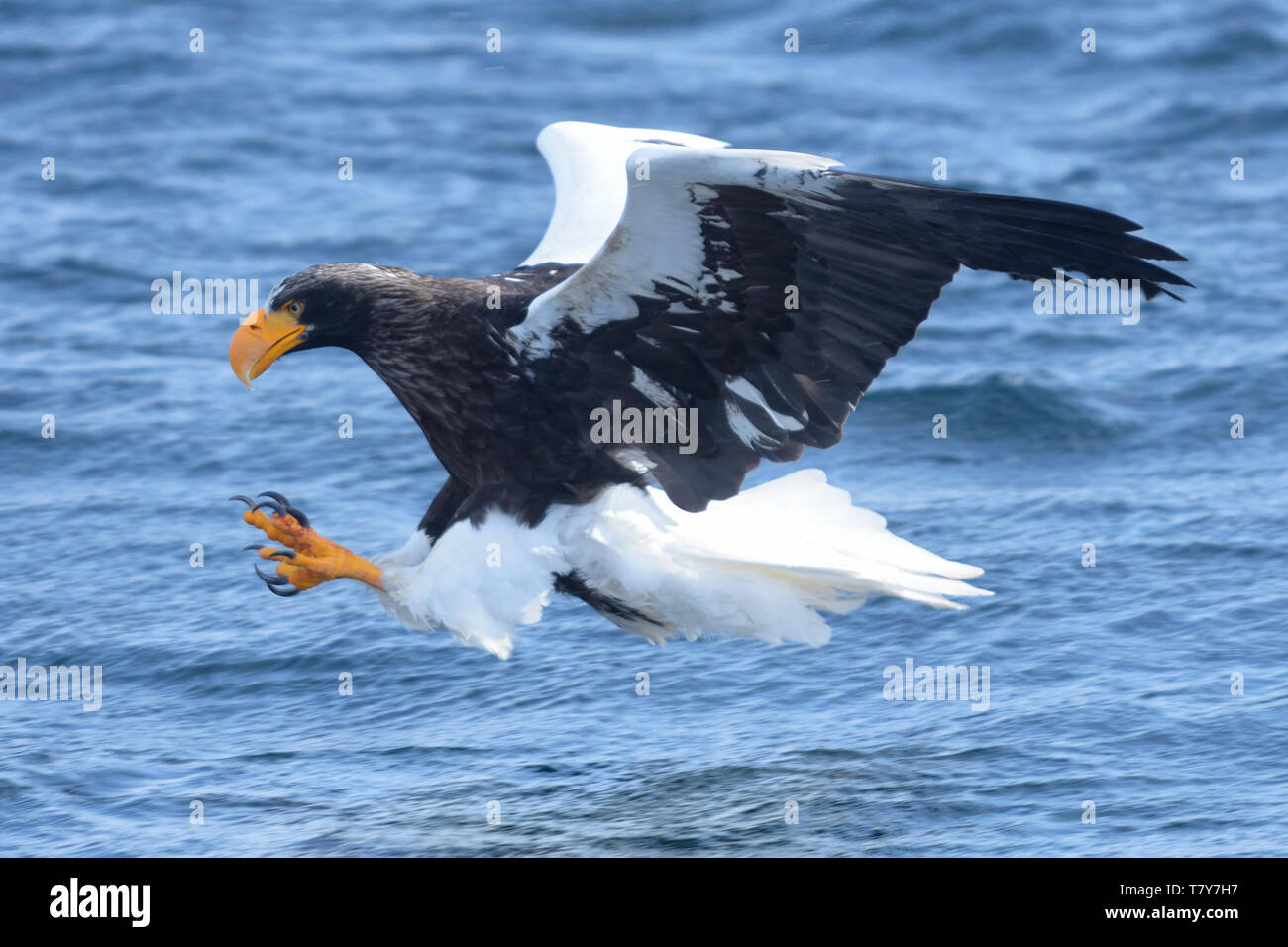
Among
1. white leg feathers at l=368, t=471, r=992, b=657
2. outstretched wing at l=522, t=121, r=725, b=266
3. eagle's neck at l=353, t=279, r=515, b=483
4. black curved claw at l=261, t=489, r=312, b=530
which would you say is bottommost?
white leg feathers at l=368, t=471, r=992, b=657

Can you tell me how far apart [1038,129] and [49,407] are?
258 inches

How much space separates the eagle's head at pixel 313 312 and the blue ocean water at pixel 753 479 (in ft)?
4.21

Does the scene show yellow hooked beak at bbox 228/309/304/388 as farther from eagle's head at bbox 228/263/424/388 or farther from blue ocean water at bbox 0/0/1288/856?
blue ocean water at bbox 0/0/1288/856

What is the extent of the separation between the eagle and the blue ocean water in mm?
557

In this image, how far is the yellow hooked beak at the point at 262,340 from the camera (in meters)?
5.36

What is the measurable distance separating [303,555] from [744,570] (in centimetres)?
134

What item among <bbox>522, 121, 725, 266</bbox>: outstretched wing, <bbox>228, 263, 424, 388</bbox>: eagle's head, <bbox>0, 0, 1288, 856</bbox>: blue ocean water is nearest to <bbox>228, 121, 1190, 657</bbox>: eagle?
<bbox>228, 263, 424, 388</bbox>: eagle's head

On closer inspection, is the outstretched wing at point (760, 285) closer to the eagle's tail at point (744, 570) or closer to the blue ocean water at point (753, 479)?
the eagle's tail at point (744, 570)

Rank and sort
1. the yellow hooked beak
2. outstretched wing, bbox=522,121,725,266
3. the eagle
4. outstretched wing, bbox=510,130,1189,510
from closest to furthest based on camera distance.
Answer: outstretched wing, bbox=510,130,1189,510
the eagle
the yellow hooked beak
outstretched wing, bbox=522,121,725,266

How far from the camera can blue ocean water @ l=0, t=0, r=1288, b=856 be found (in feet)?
17.2

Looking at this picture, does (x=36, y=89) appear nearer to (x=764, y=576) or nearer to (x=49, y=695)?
(x=49, y=695)

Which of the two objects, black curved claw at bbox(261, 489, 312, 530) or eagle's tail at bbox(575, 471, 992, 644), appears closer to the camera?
eagle's tail at bbox(575, 471, 992, 644)

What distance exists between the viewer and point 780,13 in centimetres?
1356

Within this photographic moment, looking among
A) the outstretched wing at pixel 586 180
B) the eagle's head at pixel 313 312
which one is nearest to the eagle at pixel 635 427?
the eagle's head at pixel 313 312
